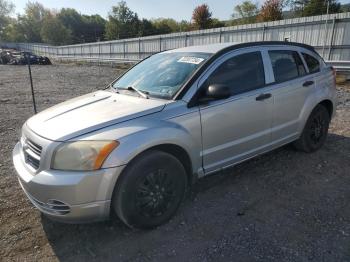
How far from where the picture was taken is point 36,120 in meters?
3.52

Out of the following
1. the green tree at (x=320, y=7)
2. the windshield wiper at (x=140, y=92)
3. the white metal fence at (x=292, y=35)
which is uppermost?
the green tree at (x=320, y=7)

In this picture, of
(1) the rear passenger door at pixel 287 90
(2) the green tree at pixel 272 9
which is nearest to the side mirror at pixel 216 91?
(1) the rear passenger door at pixel 287 90

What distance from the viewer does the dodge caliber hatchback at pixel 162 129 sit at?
284 cm

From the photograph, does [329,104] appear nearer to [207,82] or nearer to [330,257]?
[207,82]

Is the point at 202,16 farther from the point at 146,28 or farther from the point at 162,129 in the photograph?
the point at 162,129

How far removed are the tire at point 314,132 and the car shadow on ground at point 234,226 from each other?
628mm

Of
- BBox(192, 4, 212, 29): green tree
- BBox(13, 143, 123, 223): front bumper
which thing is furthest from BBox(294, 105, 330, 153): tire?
BBox(192, 4, 212, 29): green tree

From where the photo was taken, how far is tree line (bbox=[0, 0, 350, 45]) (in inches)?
1759

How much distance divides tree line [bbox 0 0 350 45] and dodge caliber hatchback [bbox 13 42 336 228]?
35.2 m

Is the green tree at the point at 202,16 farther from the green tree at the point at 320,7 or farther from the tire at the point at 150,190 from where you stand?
the tire at the point at 150,190

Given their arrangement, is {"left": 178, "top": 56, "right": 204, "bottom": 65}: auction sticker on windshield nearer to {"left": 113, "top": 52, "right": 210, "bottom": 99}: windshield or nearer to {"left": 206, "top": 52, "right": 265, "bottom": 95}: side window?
{"left": 113, "top": 52, "right": 210, "bottom": 99}: windshield

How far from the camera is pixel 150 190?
10.3 ft

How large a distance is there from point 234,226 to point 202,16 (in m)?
52.0

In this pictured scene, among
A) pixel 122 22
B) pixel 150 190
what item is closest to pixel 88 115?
pixel 150 190
